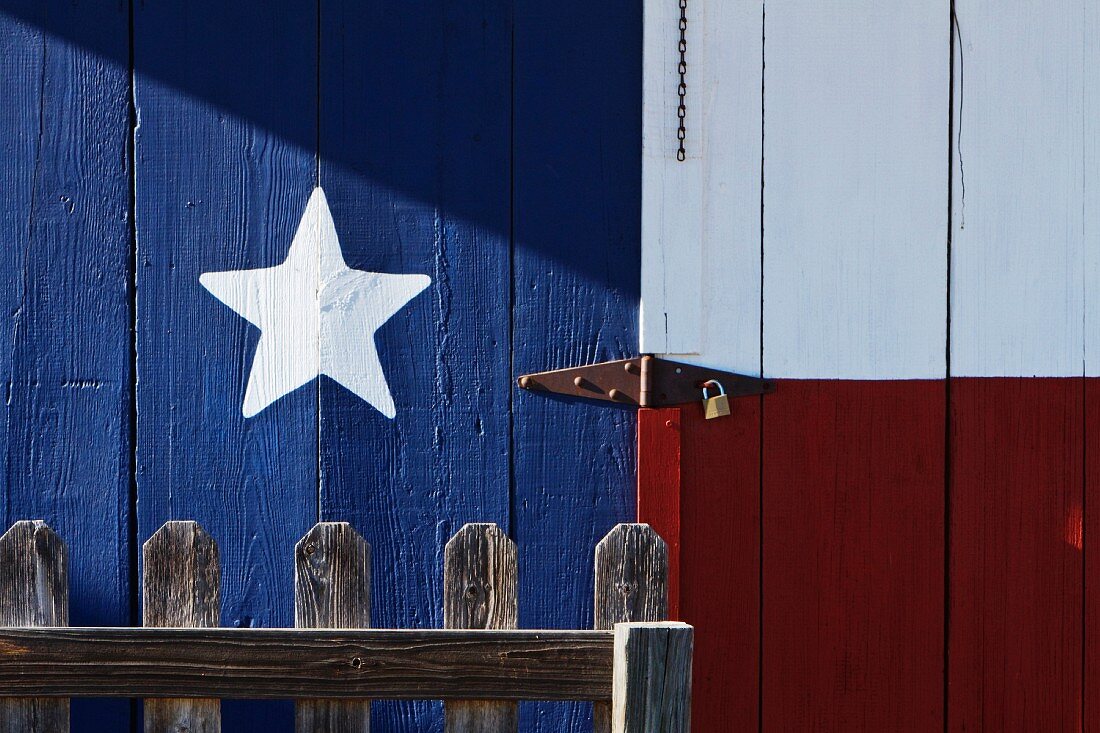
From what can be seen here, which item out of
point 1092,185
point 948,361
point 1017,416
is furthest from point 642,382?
point 1092,185

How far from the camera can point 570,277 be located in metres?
2.09

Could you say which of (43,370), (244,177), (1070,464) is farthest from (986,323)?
(43,370)

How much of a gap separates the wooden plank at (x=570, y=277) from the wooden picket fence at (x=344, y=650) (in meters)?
0.52

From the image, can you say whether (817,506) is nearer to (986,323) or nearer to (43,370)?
(986,323)

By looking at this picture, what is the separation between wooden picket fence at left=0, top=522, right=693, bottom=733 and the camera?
1530mm

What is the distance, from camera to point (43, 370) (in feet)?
6.87

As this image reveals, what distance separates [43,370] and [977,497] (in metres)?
1.87

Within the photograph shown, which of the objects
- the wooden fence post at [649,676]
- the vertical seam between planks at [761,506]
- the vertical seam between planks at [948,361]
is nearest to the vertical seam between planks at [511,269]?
the vertical seam between planks at [761,506]

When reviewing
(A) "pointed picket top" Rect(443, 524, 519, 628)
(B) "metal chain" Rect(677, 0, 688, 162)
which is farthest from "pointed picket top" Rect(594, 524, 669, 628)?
(B) "metal chain" Rect(677, 0, 688, 162)

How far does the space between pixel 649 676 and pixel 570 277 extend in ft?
2.82

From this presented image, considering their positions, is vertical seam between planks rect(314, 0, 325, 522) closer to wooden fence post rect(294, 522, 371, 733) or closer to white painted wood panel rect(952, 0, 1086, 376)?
wooden fence post rect(294, 522, 371, 733)

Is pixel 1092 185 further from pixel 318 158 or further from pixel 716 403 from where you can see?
pixel 318 158

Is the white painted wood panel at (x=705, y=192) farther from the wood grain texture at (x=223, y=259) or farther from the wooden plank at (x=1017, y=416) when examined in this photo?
the wood grain texture at (x=223, y=259)

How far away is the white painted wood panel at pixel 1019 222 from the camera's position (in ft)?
6.83
